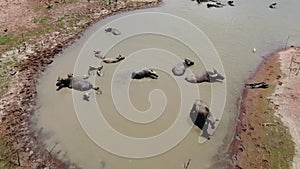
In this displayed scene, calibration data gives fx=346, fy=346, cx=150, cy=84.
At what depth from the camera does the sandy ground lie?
52.7 feet

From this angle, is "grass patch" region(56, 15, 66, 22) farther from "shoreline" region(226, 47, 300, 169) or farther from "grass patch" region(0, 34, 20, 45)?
"shoreline" region(226, 47, 300, 169)

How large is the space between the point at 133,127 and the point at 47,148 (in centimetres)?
384

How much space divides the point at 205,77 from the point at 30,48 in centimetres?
1033

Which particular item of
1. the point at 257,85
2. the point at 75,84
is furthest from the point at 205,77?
the point at 75,84

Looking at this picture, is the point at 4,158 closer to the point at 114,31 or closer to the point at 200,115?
the point at 200,115

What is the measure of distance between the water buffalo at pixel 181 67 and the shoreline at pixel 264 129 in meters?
3.43

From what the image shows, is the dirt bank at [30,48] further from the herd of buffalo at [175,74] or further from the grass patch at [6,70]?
the herd of buffalo at [175,74]

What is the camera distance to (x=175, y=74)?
19.2 meters

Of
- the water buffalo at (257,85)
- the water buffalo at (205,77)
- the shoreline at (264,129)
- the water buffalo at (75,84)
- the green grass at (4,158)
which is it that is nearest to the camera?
the green grass at (4,158)

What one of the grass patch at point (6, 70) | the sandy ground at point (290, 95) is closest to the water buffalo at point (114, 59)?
the grass patch at point (6, 70)

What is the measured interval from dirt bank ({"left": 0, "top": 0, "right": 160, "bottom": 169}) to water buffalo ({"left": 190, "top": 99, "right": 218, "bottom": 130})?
5821mm

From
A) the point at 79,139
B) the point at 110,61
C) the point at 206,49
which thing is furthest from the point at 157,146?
the point at 206,49

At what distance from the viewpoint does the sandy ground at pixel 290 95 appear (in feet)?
52.7

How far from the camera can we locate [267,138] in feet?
51.1
